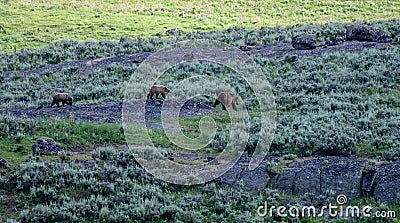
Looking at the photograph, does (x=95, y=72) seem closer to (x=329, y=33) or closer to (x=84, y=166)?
(x=329, y=33)

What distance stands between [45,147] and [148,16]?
40503 mm

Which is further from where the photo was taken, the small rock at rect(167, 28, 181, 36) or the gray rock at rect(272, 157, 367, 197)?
the small rock at rect(167, 28, 181, 36)

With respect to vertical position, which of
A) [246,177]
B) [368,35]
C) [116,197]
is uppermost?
[368,35]

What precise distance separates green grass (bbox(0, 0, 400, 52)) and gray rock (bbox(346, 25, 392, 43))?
1545cm

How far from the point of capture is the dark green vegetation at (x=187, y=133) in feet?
44.3

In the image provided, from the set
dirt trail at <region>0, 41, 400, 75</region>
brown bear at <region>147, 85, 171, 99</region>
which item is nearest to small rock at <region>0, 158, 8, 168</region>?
brown bear at <region>147, 85, 171, 99</region>

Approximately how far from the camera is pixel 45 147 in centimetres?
1677

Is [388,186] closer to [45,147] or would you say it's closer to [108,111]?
[45,147]

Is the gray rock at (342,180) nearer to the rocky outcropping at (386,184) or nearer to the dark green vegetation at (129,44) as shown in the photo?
the rocky outcropping at (386,184)

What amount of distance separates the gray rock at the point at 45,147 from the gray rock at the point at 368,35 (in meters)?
24.8

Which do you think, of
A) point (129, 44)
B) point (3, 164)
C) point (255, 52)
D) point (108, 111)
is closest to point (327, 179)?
point (3, 164)

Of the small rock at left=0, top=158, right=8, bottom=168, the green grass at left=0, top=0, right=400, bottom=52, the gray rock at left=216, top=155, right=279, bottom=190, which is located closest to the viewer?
the gray rock at left=216, top=155, right=279, bottom=190

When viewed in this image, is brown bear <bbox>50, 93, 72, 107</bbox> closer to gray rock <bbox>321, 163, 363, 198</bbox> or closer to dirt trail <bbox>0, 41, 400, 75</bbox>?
dirt trail <bbox>0, 41, 400, 75</bbox>

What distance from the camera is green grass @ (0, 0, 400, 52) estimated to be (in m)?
49.4
